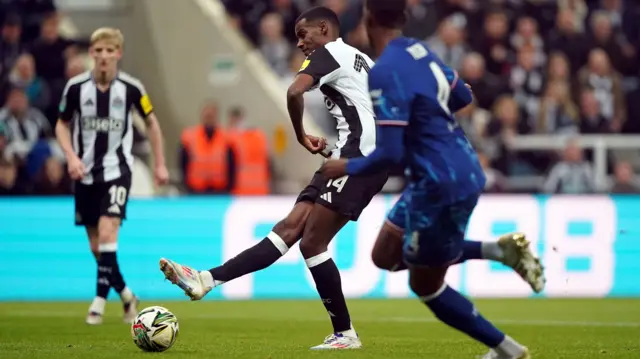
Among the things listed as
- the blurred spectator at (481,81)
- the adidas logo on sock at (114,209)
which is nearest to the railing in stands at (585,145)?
the blurred spectator at (481,81)

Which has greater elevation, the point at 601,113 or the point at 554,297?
the point at 601,113

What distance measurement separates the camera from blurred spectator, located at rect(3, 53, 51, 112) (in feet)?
56.3

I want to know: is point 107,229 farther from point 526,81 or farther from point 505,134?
point 526,81

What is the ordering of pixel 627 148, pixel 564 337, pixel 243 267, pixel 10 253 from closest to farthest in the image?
pixel 243 267 < pixel 564 337 < pixel 10 253 < pixel 627 148

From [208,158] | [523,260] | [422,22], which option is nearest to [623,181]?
[422,22]

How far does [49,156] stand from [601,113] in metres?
8.06

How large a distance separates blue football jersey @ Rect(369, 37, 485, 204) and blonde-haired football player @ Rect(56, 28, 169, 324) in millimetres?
4638

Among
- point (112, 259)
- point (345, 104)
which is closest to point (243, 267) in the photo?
point (345, 104)

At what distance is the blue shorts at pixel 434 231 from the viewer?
274 inches

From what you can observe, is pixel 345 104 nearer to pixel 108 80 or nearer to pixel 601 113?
pixel 108 80

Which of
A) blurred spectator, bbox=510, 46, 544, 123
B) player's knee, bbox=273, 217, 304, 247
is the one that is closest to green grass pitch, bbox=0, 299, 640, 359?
player's knee, bbox=273, 217, 304, 247

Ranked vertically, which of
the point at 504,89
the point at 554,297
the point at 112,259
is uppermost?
the point at 504,89

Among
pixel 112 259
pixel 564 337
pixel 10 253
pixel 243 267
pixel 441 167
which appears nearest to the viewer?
pixel 441 167

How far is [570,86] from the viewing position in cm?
1914
